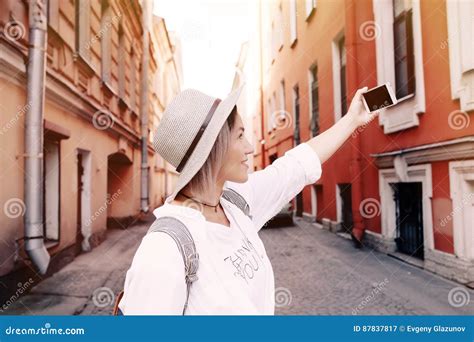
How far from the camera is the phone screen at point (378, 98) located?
141 cm

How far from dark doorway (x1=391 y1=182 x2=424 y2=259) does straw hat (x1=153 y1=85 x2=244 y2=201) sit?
4152 mm

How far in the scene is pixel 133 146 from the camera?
9.30 meters

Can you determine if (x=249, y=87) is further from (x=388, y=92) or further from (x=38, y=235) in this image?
(x=388, y=92)

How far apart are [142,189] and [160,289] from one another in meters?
8.38

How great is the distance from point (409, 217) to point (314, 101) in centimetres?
426

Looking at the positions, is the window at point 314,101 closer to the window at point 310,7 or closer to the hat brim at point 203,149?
the window at point 310,7

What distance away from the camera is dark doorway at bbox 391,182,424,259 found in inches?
177

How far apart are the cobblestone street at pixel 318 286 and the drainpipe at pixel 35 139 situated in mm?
439

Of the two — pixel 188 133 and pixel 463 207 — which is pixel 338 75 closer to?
pixel 463 207

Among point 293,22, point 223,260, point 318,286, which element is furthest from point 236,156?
point 293,22

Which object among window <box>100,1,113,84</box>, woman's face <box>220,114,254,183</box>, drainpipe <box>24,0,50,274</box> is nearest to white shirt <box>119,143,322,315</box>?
woman's face <box>220,114,254,183</box>

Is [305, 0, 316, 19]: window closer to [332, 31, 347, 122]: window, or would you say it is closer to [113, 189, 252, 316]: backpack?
[332, 31, 347, 122]: window
